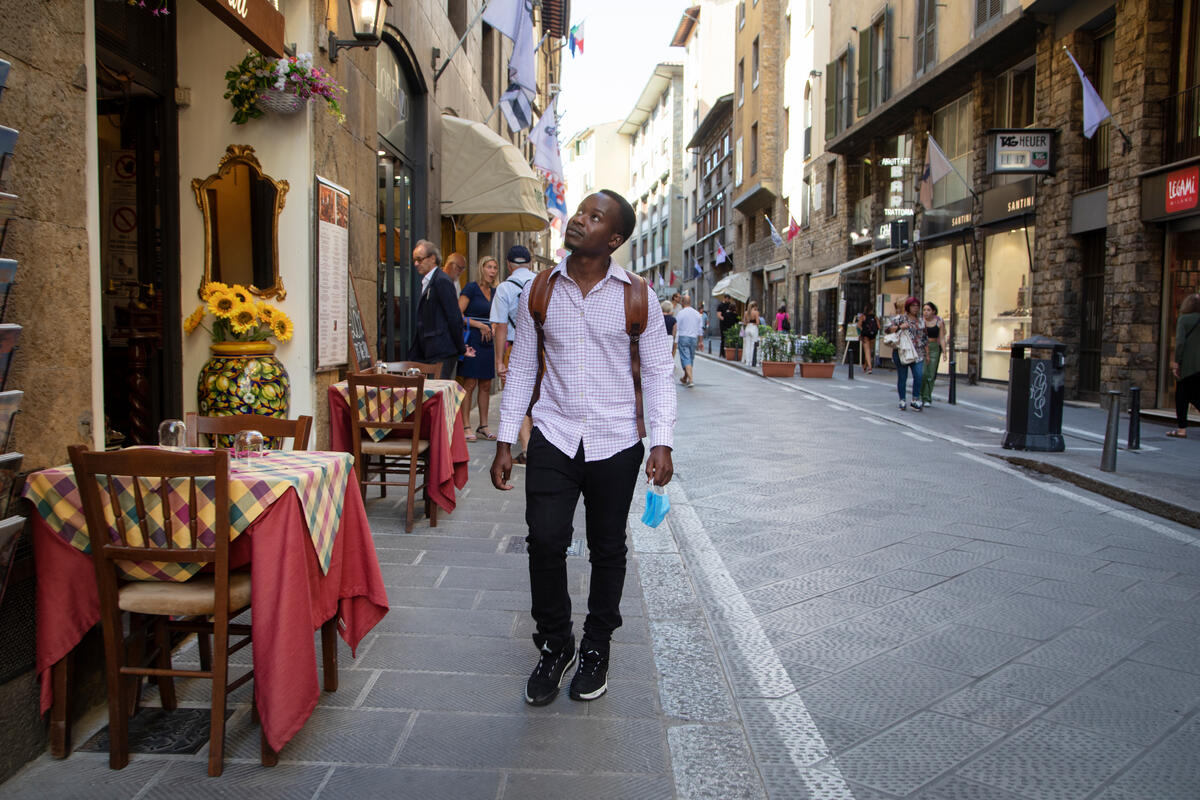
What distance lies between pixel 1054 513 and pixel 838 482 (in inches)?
65.1

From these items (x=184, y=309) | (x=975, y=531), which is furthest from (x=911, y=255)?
(x=184, y=309)

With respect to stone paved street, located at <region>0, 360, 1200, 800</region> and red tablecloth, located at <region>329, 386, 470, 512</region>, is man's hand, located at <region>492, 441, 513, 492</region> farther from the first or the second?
red tablecloth, located at <region>329, 386, 470, 512</region>

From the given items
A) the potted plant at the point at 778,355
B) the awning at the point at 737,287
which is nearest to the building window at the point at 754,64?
the awning at the point at 737,287

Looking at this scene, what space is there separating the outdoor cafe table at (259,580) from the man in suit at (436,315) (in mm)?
5860

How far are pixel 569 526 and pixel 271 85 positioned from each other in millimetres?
4274

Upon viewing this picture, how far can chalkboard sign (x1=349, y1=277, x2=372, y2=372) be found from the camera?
776 centimetres

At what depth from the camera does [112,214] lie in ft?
19.1

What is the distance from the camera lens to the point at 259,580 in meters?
2.79

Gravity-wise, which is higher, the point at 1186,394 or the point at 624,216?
the point at 624,216

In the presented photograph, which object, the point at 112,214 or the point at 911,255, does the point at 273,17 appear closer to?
the point at 112,214

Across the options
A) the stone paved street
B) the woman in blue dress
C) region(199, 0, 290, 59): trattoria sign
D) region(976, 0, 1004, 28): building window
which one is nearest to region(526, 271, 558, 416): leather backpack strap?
the stone paved street

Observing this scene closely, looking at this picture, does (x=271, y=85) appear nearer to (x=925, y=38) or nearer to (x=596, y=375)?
(x=596, y=375)

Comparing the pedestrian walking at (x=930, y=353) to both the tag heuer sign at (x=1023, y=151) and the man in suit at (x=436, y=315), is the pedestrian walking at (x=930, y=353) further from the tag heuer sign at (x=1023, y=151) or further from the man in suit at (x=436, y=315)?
the man in suit at (x=436, y=315)

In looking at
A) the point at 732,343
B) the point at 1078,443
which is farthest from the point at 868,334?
the point at 1078,443
